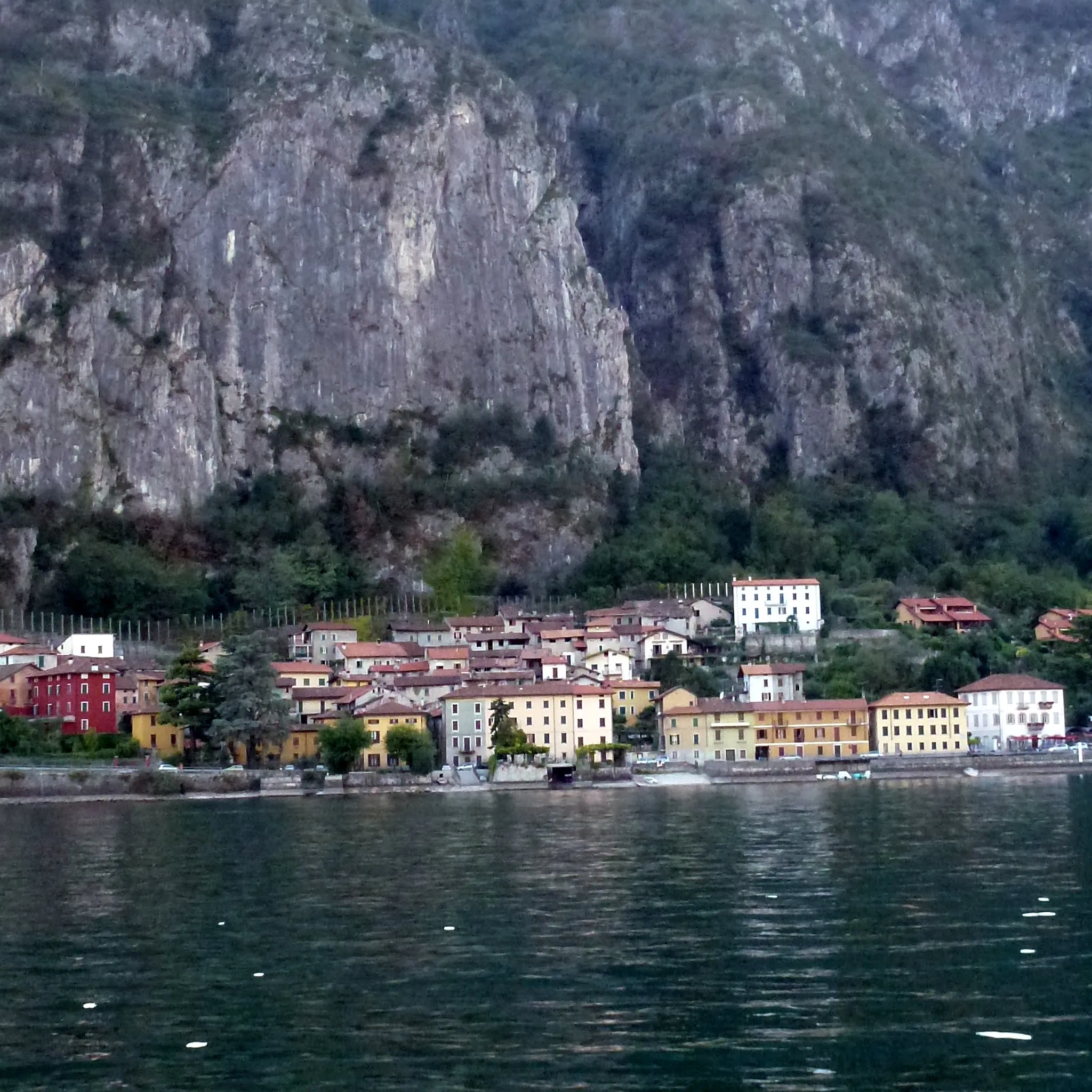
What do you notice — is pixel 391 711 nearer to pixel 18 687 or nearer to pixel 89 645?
pixel 18 687

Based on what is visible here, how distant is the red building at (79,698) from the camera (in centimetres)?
9144

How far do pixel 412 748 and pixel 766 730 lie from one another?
17.2 m

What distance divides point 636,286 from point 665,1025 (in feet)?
486

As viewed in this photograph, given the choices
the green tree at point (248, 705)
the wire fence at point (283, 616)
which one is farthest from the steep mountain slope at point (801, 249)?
the green tree at point (248, 705)

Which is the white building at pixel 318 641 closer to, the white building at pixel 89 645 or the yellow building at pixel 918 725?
the white building at pixel 89 645

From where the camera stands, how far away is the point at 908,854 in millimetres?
43625

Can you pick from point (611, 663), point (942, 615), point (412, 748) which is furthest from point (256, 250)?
point (412, 748)

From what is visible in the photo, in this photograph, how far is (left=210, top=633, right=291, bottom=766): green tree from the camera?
85.8 meters

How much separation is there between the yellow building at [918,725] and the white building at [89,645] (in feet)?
133

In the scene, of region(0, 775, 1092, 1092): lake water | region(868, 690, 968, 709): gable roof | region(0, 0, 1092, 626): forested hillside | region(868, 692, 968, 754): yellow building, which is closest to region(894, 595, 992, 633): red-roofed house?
region(0, 0, 1092, 626): forested hillside

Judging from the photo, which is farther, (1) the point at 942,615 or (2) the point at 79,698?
(1) the point at 942,615

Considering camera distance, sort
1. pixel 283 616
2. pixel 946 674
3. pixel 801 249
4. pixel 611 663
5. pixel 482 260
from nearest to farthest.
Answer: pixel 946 674 < pixel 611 663 < pixel 283 616 < pixel 482 260 < pixel 801 249

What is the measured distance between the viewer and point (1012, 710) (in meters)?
95.3

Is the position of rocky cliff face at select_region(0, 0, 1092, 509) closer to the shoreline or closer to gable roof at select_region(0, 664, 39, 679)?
gable roof at select_region(0, 664, 39, 679)
